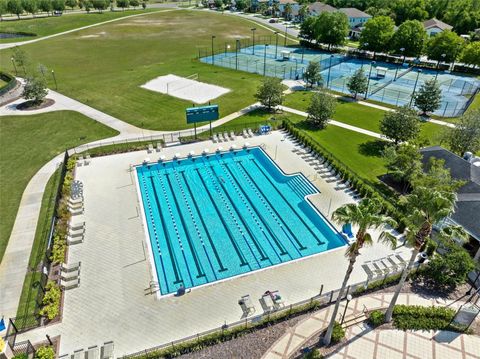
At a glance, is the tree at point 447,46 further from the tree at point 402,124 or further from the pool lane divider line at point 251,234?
the pool lane divider line at point 251,234

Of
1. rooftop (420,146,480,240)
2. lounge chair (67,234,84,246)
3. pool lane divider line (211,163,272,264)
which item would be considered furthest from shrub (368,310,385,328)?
lounge chair (67,234,84,246)

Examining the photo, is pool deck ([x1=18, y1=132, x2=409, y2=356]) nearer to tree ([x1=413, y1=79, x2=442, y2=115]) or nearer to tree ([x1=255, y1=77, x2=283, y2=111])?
tree ([x1=255, y1=77, x2=283, y2=111])

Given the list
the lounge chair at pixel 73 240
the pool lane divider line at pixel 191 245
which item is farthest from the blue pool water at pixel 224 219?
the lounge chair at pixel 73 240

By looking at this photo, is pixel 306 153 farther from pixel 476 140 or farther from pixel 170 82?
pixel 170 82

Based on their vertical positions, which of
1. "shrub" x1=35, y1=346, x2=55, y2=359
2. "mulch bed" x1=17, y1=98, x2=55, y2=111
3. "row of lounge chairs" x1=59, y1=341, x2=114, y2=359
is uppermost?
"mulch bed" x1=17, y1=98, x2=55, y2=111

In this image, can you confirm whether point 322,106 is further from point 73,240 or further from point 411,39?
point 411,39
